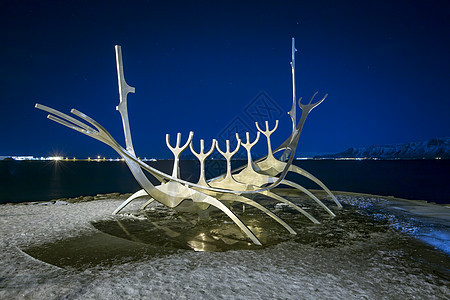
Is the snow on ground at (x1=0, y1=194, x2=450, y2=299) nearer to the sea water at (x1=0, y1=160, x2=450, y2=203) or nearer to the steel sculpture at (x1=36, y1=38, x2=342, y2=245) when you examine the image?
the steel sculpture at (x1=36, y1=38, x2=342, y2=245)

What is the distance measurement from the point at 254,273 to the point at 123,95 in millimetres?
5479

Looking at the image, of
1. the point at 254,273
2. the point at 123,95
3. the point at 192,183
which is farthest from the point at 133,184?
the point at 254,273

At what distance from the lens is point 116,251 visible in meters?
6.15

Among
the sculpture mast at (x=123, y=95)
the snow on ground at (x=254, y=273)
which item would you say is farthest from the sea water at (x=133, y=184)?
the snow on ground at (x=254, y=273)

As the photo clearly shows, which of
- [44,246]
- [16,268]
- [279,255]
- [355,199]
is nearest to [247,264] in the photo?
[279,255]

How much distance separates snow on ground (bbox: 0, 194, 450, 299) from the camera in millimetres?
4195

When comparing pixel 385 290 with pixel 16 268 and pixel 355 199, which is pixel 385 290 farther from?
pixel 355 199

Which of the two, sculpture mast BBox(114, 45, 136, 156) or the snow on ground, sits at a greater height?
sculpture mast BBox(114, 45, 136, 156)

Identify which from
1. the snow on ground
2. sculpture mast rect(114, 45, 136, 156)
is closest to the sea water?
sculpture mast rect(114, 45, 136, 156)

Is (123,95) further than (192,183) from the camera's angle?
Yes

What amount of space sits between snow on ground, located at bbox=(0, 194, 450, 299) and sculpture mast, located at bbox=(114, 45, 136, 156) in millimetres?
2648

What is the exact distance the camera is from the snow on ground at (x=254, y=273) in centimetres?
420

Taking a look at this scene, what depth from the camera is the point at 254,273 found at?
490cm

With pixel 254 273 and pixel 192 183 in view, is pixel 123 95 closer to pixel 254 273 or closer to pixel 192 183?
pixel 192 183
